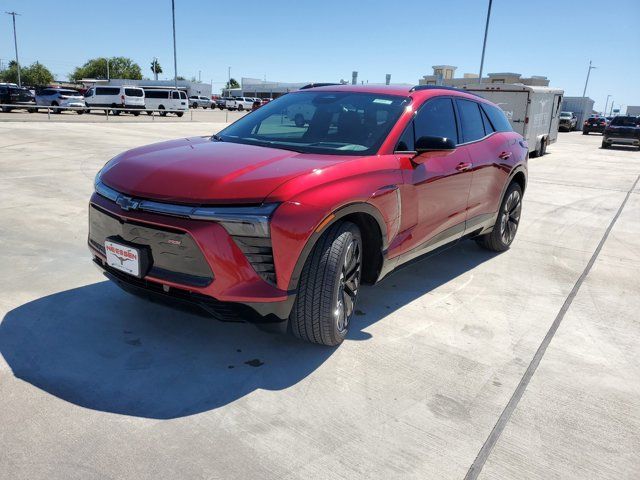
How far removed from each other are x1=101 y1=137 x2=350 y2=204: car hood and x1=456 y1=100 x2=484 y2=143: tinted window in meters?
1.89

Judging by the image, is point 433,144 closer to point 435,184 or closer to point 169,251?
point 435,184

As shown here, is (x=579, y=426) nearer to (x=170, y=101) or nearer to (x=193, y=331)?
(x=193, y=331)

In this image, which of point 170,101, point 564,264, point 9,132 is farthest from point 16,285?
point 170,101

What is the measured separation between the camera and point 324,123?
3973mm

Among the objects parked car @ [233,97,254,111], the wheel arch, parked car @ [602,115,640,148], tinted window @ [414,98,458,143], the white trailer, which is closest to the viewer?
the wheel arch

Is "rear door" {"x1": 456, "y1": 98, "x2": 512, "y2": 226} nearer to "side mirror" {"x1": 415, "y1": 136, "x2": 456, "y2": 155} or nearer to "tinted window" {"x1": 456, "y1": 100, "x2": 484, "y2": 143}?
"tinted window" {"x1": 456, "y1": 100, "x2": 484, "y2": 143}

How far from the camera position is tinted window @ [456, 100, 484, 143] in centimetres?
471

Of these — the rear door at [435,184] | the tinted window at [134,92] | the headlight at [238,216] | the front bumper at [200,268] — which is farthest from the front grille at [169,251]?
the tinted window at [134,92]

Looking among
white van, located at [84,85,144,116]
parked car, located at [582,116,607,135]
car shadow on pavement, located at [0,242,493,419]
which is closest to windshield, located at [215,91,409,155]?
car shadow on pavement, located at [0,242,493,419]

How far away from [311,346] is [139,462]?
4.57 ft

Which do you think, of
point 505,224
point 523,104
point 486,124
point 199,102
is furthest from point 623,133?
point 199,102

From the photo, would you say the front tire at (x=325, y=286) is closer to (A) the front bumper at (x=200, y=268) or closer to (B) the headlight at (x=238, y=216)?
(A) the front bumper at (x=200, y=268)

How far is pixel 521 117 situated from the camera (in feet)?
53.2

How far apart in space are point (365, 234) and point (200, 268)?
49.0 inches
